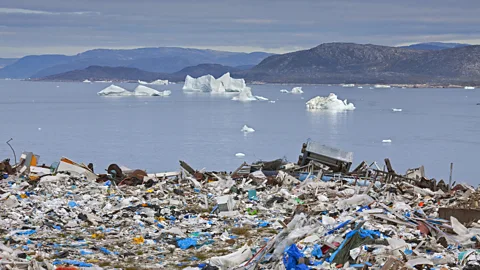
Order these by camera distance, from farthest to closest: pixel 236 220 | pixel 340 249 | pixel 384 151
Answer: pixel 384 151
pixel 236 220
pixel 340 249

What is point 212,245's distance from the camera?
7609mm

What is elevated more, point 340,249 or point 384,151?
point 340,249

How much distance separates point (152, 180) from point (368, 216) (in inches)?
197

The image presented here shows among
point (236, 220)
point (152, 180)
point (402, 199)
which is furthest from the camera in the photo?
point (152, 180)

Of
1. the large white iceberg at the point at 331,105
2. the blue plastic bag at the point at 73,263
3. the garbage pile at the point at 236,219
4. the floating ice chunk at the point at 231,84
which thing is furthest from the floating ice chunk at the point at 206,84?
the blue plastic bag at the point at 73,263

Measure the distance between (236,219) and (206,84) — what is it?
71.9 meters

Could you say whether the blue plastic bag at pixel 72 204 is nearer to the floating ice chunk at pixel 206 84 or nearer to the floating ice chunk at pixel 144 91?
the floating ice chunk at pixel 144 91

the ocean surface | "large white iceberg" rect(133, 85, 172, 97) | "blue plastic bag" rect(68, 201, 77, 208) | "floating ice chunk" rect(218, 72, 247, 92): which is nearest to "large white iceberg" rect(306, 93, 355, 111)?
the ocean surface

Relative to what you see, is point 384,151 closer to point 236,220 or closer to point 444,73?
point 236,220

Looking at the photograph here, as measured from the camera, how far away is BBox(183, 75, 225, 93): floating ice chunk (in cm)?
7807

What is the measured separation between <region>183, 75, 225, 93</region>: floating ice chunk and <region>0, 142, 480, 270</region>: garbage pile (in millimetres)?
64960

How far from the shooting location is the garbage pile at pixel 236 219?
627 centimetres

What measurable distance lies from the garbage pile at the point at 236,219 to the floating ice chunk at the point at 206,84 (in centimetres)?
6496

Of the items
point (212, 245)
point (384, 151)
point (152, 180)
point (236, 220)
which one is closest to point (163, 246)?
point (212, 245)
